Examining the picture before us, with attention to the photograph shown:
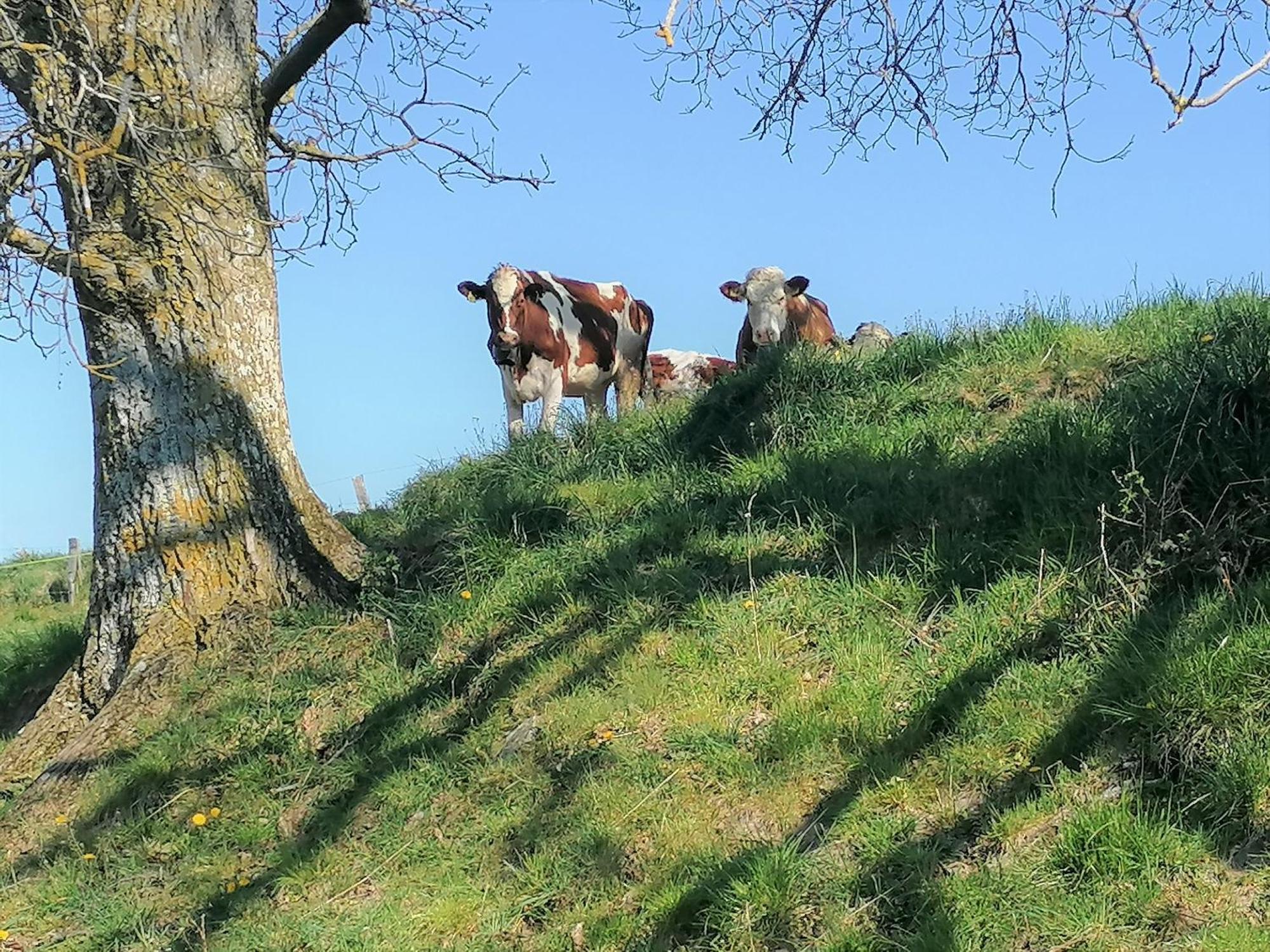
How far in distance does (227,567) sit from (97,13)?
3.29 meters

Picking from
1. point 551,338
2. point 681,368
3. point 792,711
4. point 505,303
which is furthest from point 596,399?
point 792,711

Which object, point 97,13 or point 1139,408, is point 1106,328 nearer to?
point 1139,408

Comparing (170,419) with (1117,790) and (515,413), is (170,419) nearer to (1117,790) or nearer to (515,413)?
(1117,790)

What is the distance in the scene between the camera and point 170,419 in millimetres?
7234

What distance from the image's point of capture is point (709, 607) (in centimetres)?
612

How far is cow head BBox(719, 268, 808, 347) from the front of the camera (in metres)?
13.2

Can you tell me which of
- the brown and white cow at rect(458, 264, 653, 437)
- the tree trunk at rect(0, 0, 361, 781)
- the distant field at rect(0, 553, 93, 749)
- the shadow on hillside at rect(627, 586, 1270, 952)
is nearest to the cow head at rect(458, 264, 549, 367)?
the brown and white cow at rect(458, 264, 653, 437)

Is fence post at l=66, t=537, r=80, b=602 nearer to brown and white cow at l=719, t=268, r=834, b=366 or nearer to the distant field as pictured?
the distant field

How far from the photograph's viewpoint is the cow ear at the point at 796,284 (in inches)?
535

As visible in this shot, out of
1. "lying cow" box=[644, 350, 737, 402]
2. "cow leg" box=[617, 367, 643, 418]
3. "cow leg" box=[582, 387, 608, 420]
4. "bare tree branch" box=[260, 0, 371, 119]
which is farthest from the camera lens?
"lying cow" box=[644, 350, 737, 402]

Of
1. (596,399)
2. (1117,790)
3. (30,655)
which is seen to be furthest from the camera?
(596,399)

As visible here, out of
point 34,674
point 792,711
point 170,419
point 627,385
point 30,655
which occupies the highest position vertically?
point 627,385

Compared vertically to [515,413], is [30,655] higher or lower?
lower

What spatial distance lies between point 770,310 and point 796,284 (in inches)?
23.2
